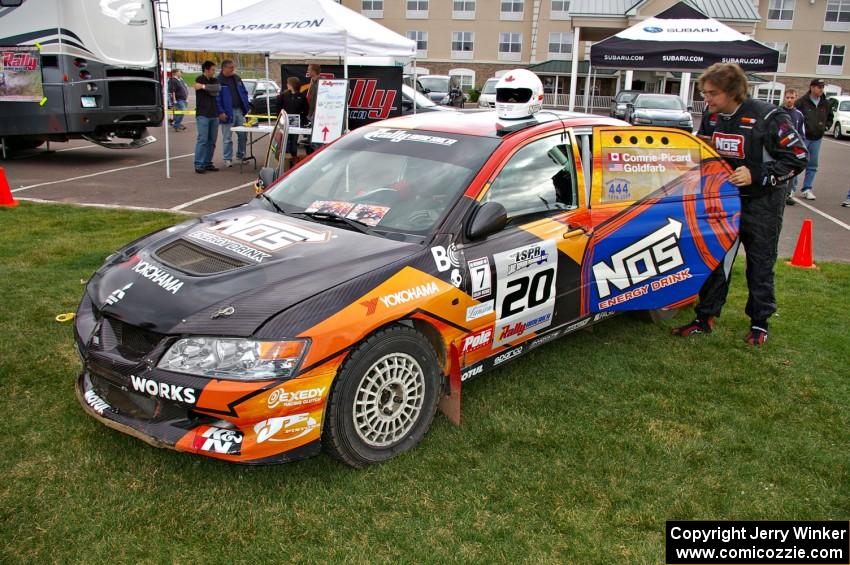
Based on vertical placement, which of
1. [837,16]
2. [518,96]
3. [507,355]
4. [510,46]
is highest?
[837,16]

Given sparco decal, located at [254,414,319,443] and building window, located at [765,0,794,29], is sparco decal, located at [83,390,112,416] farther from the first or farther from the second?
building window, located at [765,0,794,29]

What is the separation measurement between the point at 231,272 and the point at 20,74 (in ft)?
34.4

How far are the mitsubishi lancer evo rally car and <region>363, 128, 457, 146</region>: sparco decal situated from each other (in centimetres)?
1

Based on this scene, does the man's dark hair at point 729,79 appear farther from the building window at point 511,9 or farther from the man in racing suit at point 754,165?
the building window at point 511,9

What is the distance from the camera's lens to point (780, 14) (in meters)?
48.4

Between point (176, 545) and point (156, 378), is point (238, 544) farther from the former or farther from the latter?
point (156, 378)

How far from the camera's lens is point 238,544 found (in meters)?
2.75

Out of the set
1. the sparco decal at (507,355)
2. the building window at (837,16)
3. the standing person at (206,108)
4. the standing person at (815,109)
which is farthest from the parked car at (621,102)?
the building window at (837,16)

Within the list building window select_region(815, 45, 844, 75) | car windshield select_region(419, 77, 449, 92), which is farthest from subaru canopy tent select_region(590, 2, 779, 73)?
building window select_region(815, 45, 844, 75)

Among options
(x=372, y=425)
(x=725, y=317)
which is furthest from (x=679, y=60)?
(x=372, y=425)

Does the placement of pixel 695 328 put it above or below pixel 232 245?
below

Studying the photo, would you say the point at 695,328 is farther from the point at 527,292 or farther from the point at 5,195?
the point at 5,195

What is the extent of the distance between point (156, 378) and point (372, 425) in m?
0.99

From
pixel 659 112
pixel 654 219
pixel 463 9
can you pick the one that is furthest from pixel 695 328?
pixel 463 9
